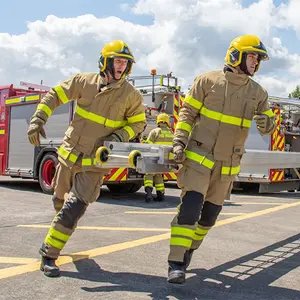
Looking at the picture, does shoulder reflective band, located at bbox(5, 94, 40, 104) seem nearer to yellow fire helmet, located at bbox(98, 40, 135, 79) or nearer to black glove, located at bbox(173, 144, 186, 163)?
yellow fire helmet, located at bbox(98, 40, 135, 79)

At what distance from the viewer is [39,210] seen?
7512 mm

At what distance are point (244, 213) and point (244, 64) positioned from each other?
14.3ft

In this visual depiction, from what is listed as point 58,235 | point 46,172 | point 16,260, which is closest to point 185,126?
point 58,235

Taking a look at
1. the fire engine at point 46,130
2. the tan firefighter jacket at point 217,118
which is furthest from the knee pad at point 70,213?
the fire engine at point 46,130

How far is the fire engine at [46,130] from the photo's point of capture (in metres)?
9.50

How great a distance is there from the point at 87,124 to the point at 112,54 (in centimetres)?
63

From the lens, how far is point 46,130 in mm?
9781

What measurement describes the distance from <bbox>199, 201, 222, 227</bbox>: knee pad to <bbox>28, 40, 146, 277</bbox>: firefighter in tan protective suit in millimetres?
901

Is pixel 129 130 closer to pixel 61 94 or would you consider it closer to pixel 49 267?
pixel 61 94

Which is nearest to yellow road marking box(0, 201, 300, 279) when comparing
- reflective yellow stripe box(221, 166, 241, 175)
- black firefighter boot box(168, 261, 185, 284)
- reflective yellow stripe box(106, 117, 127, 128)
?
black firefighter boot box(168, 261, 185, 284)

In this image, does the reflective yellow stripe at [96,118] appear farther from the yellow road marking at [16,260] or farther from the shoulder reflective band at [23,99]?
the shoulder reflective band at [23,99]

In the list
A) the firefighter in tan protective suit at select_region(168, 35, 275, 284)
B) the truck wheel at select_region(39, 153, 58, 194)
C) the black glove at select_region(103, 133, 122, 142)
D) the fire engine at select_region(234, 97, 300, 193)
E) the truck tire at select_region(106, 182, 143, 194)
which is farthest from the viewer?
the fire engine at select_region(234, 97, 300, 193)

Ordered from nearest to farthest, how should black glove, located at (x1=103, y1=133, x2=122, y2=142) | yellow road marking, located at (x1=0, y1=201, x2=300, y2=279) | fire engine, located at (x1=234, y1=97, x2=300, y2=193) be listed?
1. yellow road marking, located at (x1=0, y1=201, x2=300, y2=279)
2. black glove, located at (x1=103, y1=133, x2=122, y2=142)
3. fire engine, located at (x1=234, y1=97, x2=300, y2=193)

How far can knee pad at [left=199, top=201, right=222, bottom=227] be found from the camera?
13.7 feet
